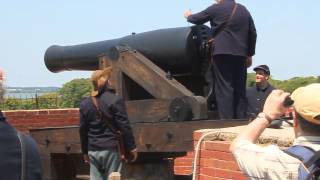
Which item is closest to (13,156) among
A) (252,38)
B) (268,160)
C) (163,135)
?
(268,160)

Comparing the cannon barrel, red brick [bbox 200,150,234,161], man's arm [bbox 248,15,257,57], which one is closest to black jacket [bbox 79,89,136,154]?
red brick [bbox 200,150,234,161]

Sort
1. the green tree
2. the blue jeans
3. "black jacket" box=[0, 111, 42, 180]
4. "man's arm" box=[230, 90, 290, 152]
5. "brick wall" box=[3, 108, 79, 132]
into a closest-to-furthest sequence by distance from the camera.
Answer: "black jacket" box=[0, 111, 42, 180]
"man's arm" box=[230, 90, 290, 152]
the blue jeans
"brick wall" box=[3, 108, 79, 132]
the green tree

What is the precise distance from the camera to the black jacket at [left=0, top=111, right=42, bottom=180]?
2.41m

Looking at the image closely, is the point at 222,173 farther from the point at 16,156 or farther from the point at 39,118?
the point at 39,118

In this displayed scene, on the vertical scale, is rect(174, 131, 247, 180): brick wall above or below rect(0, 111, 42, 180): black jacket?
below

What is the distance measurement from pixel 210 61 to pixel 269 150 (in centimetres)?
486

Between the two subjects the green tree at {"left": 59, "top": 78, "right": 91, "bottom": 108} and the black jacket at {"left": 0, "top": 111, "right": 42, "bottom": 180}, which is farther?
the green tree at {"left": 59, "top": 78, "right": 91, "bottom": 108}

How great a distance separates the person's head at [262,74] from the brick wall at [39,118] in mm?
4941

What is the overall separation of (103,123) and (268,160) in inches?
152

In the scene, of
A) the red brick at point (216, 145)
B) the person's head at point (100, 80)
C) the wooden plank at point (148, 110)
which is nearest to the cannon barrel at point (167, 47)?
the wooden plank at point (148, 110)

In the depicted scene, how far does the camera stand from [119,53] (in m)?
7.82

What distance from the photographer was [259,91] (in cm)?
768

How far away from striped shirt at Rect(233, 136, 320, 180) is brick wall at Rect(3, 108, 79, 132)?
894 centimetres

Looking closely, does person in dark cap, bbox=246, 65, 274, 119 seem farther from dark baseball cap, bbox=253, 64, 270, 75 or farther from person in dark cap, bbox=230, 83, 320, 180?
person in dark cap, bbox=230, 83, 320, 180
